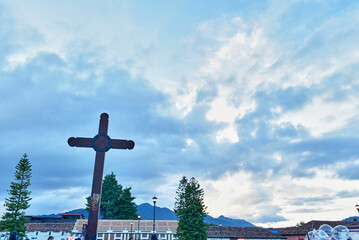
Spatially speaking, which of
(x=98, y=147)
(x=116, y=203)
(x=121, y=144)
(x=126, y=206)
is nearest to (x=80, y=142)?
(x=98, y=147)

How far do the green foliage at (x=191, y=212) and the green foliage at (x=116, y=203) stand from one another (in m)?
31.4

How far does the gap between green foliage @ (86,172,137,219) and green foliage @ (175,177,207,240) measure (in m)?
31.4

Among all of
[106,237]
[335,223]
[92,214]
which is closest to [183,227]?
[106,237]

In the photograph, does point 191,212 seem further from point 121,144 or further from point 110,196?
point 110,196

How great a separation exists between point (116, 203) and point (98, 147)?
6189 cm

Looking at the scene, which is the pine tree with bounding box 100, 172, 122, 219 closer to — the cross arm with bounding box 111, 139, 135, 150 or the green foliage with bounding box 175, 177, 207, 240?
the green foliage with bounding box 175, 177, 207, 240

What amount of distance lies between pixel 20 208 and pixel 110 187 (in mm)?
29067

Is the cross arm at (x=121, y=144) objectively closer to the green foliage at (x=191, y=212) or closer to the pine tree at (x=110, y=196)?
the green foliage at (x=191, y=212)

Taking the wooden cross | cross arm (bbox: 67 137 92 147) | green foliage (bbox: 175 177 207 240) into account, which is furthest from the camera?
green foliage (bbox: 175 177 207 240)

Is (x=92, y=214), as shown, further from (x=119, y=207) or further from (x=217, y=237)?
(x=119, y=207)

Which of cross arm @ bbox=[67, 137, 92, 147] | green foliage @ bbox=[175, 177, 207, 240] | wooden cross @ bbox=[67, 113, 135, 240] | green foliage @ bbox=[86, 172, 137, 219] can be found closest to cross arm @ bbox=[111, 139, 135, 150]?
wooden cross @ bbox=[67, 113, 135, 240]

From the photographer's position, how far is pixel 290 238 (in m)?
64.1

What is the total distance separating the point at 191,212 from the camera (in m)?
38.8

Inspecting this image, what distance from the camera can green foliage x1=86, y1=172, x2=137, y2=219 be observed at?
66750 mm
